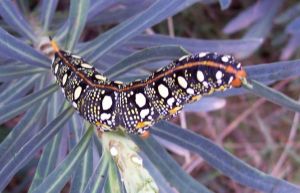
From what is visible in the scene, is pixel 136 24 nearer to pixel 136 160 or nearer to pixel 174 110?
pixel 174 110

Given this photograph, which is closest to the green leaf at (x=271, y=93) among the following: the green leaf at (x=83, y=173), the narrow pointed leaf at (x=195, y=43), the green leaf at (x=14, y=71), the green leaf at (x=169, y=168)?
the green leaf at (x=169, y=168)

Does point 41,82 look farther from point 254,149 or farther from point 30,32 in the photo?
point 254,149

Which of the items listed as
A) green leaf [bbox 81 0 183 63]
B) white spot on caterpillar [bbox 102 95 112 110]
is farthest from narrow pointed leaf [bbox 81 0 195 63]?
white spot on caterpillar [bbox 102 95 112 110]

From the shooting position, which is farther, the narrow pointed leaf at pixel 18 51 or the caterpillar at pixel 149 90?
the narrow pointed leaf at pixel 18 51

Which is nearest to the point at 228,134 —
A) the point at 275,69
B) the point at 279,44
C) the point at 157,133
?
the point at 279,44

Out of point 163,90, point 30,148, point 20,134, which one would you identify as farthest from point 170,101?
point 20,134

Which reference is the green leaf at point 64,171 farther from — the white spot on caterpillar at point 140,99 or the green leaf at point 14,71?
the green leaf at point 14,71
